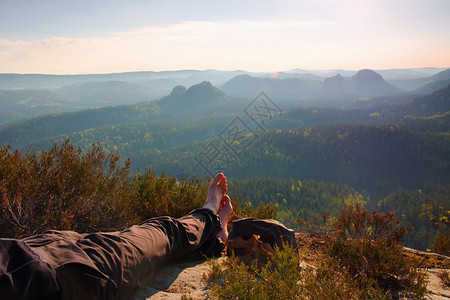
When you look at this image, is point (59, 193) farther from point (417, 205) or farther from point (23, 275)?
point (417, 205)

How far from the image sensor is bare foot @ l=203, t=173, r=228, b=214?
3.59 metres

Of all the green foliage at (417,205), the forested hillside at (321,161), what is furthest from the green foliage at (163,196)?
the forested hillside at (321,161)

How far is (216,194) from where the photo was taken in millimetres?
3824

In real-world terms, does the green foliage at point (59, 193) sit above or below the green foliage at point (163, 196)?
above

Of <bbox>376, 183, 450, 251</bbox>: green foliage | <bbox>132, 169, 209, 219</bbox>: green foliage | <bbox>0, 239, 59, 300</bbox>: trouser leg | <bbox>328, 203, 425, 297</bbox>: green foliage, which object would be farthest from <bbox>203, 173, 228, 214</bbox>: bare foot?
<bbox>376, 183, 450, 251</bbox>: green foliage

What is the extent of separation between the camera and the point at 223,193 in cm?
399

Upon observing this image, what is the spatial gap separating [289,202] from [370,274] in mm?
63380

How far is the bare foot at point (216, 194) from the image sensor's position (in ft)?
11.8

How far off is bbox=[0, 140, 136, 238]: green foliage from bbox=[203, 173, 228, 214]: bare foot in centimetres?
98

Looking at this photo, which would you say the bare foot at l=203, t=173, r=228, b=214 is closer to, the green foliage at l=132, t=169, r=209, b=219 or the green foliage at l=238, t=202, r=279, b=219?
the green foliage at l=132, t=169, r=209, b=219

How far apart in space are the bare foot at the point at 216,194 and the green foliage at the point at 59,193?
982 millimetres

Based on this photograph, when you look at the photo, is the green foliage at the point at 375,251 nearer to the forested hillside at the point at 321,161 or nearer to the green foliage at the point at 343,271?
the green foliage at the point at 343,271

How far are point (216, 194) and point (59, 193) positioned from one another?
6.07ft

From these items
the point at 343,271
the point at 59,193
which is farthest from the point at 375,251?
the point at 59,193
